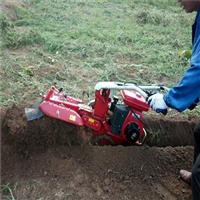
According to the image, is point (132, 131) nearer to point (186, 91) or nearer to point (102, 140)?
point (102, 140)

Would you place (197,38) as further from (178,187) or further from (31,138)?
(31,138)

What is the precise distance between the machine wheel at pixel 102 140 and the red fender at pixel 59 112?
0.56m

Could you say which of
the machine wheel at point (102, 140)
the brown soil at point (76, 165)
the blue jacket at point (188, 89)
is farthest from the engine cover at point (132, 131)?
the blue jacket at point (188, 89)

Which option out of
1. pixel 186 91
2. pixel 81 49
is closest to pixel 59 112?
pixel 186 91

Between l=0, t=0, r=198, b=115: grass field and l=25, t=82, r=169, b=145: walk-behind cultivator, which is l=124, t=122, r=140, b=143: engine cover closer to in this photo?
l=25, t=82, r=169, b=145: walk-behind cultivator

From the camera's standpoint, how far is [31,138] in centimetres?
352

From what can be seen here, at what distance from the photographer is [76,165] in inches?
133

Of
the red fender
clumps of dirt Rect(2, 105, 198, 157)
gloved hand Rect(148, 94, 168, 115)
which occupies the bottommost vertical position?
clumps of dirt Rect(2, 105, 198, 157)

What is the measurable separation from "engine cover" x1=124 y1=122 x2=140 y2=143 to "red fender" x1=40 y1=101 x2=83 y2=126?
60 centimetres

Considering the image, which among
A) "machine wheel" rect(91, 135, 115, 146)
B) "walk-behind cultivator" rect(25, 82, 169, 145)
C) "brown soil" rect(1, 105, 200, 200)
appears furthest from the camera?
"machine wheel" rect(91, 135, 115, 146)

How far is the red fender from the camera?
10.6ft

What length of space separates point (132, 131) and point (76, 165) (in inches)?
29.9

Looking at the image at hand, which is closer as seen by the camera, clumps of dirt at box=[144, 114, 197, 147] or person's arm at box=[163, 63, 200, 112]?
person's arm at box=[163, 63, 200, 112]

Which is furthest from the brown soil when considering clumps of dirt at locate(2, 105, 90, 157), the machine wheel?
the machine wheel
